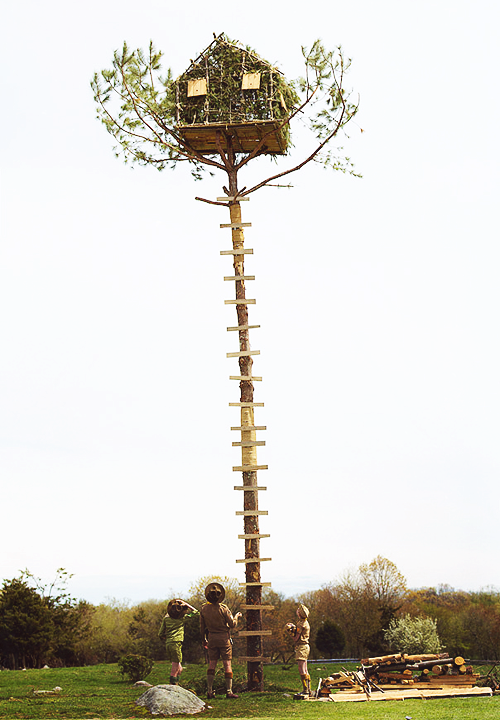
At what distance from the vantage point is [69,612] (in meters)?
20.2

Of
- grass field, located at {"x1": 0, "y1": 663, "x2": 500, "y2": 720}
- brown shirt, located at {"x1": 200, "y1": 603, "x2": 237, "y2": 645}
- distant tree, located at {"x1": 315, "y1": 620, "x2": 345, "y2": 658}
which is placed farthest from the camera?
distant tree, located at {"x1": 315, "y1": 620, "x2": 345, "y2": 658}

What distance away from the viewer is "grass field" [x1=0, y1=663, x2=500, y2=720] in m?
9.97

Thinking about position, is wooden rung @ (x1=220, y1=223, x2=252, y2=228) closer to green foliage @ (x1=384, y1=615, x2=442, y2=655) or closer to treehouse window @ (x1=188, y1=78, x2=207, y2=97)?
treehouse window @ (x1=188, y1=78, x2=207, y2=97)

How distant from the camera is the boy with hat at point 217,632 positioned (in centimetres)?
1157

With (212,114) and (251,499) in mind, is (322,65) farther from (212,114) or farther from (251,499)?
(251,499)

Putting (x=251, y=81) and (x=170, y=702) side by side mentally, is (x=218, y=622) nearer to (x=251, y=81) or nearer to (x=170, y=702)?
(x=170, y=702)

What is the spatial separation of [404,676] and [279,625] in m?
11.0

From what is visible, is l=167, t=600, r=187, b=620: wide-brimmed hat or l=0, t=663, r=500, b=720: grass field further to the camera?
l=167, t=600, r=187, b=620: wide-brimmed hat

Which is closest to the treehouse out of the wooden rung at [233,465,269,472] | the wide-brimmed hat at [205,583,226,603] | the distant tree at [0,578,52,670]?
the wooden rung at [233,465,269,472]

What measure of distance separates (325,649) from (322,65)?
17170mm

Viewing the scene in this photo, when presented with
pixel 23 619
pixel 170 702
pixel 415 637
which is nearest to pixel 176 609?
pixel 170 702

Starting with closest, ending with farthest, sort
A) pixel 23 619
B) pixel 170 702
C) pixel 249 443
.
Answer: pixel 170 702 → pixel 249 443 → pixel 23 619

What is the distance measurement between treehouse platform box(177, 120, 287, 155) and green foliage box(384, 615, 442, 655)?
1134 cm

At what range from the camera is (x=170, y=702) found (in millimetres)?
10500
